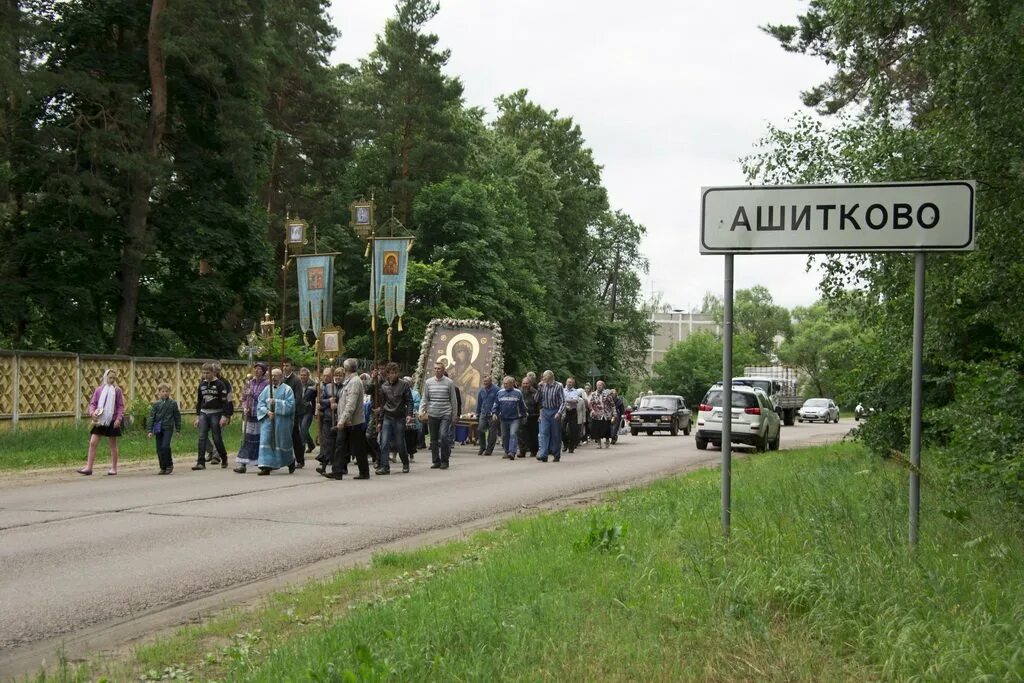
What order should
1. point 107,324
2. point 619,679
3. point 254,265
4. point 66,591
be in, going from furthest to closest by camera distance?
point 107,324 < point 254,265 < point 66,591 < point 619,679

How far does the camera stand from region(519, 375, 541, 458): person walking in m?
27.1

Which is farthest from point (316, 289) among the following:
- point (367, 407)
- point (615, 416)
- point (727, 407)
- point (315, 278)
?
point (727, 407)

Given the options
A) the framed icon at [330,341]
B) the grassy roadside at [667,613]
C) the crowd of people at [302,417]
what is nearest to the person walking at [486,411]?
the crowd of people at [302,417]

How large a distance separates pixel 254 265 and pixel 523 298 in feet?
60.2

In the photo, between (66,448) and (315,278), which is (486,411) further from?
(66,448)

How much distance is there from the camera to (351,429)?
1886cm

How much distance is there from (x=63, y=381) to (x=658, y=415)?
72.9 feet

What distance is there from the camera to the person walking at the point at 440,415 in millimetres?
21906

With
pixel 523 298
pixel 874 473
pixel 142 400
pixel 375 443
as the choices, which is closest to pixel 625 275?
pixel 523 298

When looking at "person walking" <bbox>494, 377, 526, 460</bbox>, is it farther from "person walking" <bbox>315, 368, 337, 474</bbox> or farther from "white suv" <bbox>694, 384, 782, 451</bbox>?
"white suv" <bbox>694, 384, 782, 451</bbox>

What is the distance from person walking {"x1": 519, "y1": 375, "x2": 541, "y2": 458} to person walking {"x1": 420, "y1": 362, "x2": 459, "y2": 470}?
497 centimetres

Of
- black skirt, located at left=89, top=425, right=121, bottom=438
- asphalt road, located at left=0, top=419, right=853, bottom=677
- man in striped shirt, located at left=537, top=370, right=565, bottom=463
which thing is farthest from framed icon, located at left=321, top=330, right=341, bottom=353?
black skirt, located at left=89, top=425, right=121, bottom=438

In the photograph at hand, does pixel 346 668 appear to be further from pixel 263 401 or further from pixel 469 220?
pixel 469 220

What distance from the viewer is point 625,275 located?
7988cm
